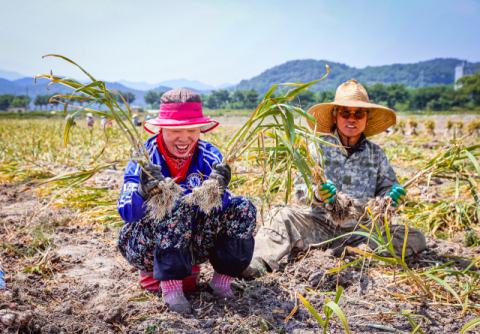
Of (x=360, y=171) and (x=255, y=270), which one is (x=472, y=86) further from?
(x=255, y=270)

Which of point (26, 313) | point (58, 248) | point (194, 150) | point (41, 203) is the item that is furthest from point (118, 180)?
point (26, 313)

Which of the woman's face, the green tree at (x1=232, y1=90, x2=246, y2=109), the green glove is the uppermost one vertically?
the green tree at (x1=232, y1=90, x2=246, y2=109)

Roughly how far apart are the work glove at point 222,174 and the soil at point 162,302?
1.94 feet

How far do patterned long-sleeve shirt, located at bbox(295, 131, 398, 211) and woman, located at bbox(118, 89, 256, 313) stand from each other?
744 mm

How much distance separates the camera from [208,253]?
1.76 meters

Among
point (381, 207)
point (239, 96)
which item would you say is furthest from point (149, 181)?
point (239, 96)

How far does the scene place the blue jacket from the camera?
1.48 meters

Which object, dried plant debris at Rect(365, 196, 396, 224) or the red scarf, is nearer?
the red scarf

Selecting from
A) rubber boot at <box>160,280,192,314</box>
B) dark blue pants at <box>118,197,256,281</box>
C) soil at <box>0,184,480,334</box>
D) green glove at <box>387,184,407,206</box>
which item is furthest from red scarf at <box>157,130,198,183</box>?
green glove at <box>387,184,407,206</box>

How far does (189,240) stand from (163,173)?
0.36m

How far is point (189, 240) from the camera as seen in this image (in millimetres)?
1604

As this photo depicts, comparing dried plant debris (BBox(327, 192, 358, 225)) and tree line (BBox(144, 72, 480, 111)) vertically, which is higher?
tree line (BBox(144, 72, 480, 111))

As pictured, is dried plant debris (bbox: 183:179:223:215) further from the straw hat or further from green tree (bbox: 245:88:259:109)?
green tree (bbox: 245:88:259:109)

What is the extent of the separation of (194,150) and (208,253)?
1.81ft
